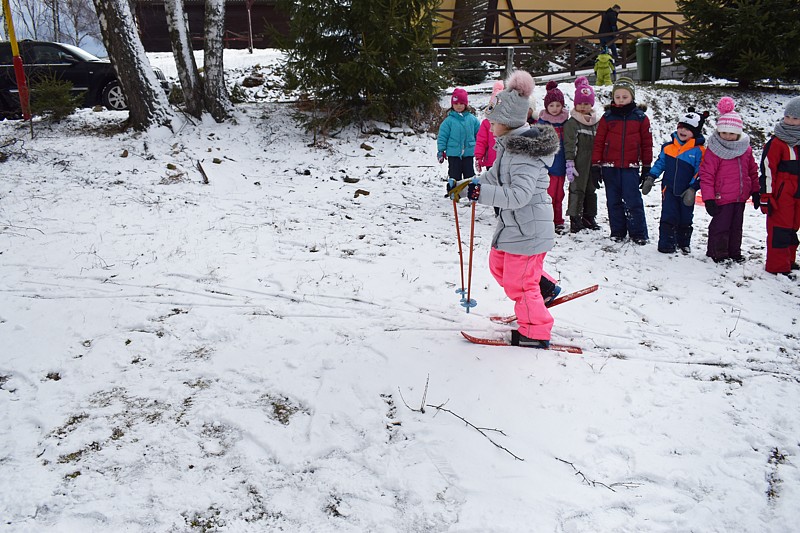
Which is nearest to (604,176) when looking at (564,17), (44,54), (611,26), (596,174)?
(596,174)

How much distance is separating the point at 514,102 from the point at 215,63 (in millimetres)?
9020

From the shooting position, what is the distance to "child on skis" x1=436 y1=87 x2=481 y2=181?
26.4 ft

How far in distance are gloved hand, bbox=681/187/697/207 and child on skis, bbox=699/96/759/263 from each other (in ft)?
0.64

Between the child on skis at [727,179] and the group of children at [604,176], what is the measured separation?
0.01 metres

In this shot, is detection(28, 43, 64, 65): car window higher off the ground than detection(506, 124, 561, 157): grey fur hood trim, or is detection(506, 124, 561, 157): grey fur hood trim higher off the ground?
detection(28, 43, 64, 65): car window

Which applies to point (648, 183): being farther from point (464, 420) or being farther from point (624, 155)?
point (464, 420)

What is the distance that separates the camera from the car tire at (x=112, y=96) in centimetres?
1259

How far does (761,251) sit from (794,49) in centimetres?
960

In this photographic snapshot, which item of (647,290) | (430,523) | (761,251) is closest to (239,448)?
(430,523)

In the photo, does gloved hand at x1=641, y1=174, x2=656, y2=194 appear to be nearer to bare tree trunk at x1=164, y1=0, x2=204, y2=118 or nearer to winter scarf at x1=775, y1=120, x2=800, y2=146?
winter scarf at x1=775, y1=120, x2=800, y2=146

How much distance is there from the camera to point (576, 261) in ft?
20.7

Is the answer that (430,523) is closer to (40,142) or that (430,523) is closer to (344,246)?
(344,246)

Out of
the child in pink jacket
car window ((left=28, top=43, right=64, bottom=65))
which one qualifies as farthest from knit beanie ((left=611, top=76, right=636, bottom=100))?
car window ((left=28, top=43, right=64, bottom=65))

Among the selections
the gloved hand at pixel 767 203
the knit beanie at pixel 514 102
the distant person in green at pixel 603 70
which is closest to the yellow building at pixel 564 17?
the distant person in green at pixel 603 70
